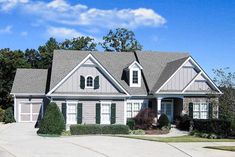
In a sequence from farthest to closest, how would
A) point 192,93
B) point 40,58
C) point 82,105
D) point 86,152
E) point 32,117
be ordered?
point 40,58 < point 32,117 < point 192,93 < point 82,105 < point 86,152

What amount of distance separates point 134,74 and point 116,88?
4213 millimetres

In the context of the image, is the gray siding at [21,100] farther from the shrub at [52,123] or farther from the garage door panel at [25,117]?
the shrub at [52,123]

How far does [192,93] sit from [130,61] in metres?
8.54

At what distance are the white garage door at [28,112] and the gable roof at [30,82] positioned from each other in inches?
56.6

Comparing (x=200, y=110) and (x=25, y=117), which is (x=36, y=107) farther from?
(x=200, y=110)

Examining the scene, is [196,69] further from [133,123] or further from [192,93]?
[133,123]

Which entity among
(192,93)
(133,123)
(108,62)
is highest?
(108,62)

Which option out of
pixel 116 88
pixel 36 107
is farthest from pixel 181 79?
pixel 36 107

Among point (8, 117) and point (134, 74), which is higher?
point (134, 74)

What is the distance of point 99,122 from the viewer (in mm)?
39500

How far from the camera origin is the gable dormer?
43.6 metres

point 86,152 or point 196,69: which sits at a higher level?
point 196,69

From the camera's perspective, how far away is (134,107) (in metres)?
43.1

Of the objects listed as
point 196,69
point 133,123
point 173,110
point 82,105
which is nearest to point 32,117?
point 82,105
